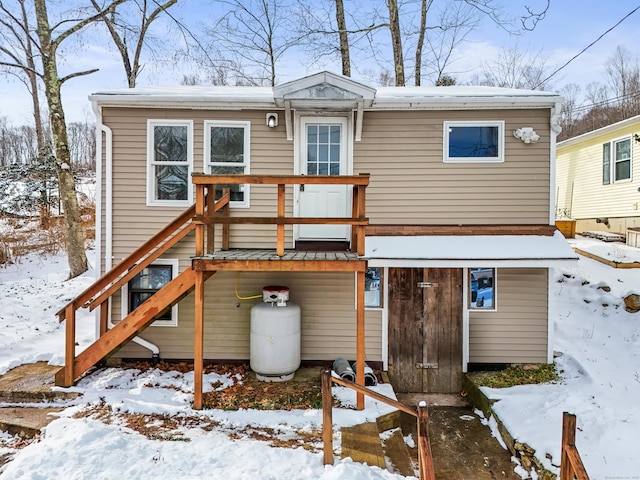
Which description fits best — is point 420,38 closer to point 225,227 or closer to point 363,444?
point 225,227

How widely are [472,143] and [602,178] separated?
10.4 meters

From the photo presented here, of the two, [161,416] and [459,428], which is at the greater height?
[161,416]

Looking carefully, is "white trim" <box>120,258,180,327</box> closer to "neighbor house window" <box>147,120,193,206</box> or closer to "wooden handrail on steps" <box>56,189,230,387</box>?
"wooden handrail on steps" <box>56,189,230,387</box>

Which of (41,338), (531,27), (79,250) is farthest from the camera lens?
(531,27)

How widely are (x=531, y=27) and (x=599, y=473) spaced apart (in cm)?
1141

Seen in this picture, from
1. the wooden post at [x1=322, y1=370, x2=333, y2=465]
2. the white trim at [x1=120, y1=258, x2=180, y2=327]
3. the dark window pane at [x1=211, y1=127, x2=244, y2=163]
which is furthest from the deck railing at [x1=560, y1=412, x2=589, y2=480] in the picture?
the white trim at [x1=120, y1=258, x2=180, y2=327]

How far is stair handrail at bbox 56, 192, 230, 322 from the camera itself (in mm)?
5496

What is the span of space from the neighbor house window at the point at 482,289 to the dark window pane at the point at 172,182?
504cm

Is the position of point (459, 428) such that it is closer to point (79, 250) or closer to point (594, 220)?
point (79, 250)

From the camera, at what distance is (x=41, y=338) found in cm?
729

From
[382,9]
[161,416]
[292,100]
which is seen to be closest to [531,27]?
[382,9]

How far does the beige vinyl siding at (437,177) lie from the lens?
6.30 m

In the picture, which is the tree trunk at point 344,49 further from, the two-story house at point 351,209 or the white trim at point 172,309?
the white trim at point 172,309

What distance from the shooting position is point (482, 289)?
6.53m
